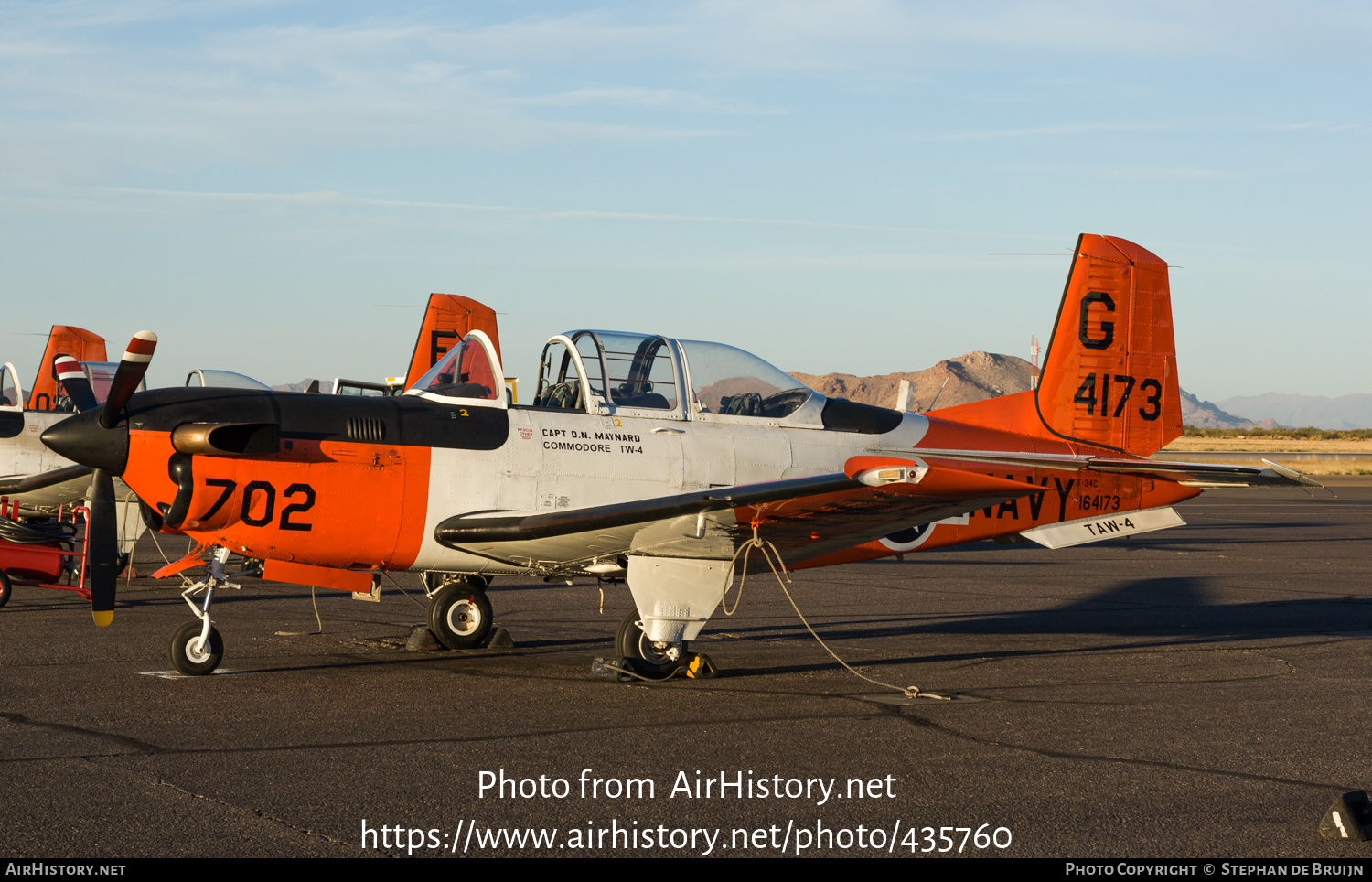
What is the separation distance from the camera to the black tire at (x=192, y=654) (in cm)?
821

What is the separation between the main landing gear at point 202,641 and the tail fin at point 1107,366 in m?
6.79

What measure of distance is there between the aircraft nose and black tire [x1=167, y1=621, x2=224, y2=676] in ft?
4.32

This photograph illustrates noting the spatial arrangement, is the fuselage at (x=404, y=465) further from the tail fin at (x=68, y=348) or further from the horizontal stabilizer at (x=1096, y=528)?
the tail fin at (x=68, y=348)

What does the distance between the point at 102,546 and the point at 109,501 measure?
1.08ft

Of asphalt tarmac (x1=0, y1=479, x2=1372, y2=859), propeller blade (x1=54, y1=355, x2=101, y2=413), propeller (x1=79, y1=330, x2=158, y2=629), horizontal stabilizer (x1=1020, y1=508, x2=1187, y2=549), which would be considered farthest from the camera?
propeller blade (x1=54, y1=355, x2=101, y2=413)

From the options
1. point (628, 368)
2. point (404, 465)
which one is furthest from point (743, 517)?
point (404, 465)

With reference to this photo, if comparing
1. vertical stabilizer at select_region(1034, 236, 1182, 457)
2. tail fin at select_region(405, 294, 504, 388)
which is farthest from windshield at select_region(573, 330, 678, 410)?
tail fin at select_region(405, 294, 504, 388)

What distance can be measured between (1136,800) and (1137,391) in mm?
7044

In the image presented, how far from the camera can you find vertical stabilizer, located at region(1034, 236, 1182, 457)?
452 inches

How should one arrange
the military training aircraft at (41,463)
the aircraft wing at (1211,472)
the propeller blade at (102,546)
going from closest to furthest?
the propeller blade at (102,546), the aircraft wing at (1211,472), the military training aircraft at (41,463)

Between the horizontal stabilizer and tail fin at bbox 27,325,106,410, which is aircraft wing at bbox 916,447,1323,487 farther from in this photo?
tail fin at bbox 27,325,106,410

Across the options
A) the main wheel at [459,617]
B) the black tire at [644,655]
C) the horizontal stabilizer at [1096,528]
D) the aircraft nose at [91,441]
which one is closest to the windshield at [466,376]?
the main wheel at [459,617]

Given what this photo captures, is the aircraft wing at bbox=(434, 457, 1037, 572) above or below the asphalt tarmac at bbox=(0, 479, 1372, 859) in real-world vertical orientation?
above

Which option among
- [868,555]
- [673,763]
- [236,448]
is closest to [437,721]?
[673,763]
